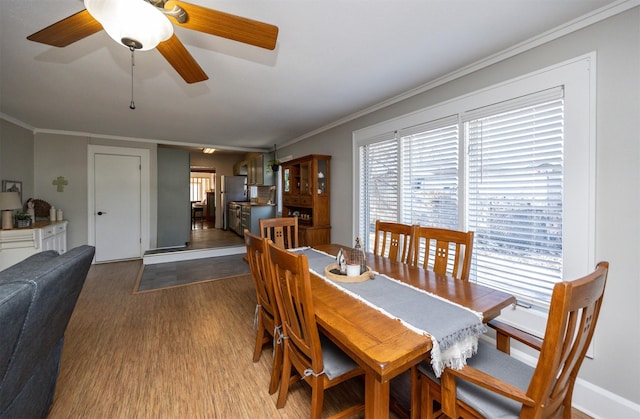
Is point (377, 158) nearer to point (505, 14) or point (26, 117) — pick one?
point (505, 14)

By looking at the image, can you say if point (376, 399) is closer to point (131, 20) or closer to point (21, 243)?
point (131, 20)

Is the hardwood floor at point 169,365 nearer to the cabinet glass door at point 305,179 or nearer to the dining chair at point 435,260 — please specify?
the dining chair at point 435,260

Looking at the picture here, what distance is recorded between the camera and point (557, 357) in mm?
832

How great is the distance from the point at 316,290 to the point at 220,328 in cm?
159

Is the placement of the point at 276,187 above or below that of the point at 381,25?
below

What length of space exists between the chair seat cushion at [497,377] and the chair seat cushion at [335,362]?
0.35m

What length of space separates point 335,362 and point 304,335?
0.22 meters

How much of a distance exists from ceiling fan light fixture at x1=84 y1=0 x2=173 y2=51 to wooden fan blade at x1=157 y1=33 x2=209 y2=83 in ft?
0.49

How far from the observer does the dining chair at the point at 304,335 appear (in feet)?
3.85

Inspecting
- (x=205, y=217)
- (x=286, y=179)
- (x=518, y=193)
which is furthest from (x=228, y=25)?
(x=205, y=217)

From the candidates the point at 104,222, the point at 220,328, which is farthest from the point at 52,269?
the point at 104,222

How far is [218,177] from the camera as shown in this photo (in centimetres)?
858

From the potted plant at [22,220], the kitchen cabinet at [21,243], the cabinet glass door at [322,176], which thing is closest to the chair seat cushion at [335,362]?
the cabinet glass door at [322,176]

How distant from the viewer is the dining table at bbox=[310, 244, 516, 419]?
0.94 meters
